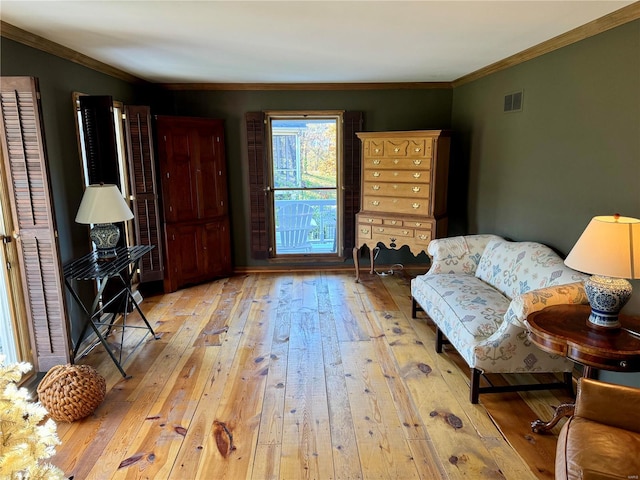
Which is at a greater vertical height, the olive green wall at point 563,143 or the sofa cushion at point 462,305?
the olive green wall at point 563,143

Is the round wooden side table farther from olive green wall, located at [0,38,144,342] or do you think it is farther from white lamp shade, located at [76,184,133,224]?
olive green wall, located at [0,38,144,342]

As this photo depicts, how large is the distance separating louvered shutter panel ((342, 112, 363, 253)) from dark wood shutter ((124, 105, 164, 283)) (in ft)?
7.08

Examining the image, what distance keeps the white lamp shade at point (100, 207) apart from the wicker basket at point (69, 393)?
1.00m

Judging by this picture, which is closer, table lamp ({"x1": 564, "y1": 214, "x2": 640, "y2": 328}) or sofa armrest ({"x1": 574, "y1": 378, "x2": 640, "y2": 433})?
sofa armrest ({"x1": 574, "y1": 378, "x2": 640, "y2": 433})

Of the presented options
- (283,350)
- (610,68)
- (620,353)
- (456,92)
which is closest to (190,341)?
(283,350)

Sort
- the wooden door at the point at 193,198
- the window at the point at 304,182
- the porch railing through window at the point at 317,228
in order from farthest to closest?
the porch railing through window at the point at 317,228 < the window at the point at 304,182 < the wooden door at the point at 193,198

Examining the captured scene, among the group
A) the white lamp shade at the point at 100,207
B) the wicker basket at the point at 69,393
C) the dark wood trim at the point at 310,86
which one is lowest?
the wicker basket at the point at 69,393

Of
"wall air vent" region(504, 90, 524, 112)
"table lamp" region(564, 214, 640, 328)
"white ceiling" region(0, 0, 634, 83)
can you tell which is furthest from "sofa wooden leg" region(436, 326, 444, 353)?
"white ceiling" region(0, 0, 634, 83)

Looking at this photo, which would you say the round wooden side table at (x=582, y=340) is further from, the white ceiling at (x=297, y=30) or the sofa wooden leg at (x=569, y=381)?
the white ceiling at (x=297, y=30)

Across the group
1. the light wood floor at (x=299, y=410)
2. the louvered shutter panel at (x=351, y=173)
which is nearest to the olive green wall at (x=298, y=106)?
the louvered shutter panel at (x=351, y=173)

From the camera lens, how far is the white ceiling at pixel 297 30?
2.30 meters

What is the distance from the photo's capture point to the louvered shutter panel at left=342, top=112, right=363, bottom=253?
5199mm

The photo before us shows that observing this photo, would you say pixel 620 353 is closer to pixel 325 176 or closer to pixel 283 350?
pixel 283 350

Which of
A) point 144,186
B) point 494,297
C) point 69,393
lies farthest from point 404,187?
point 69,393
